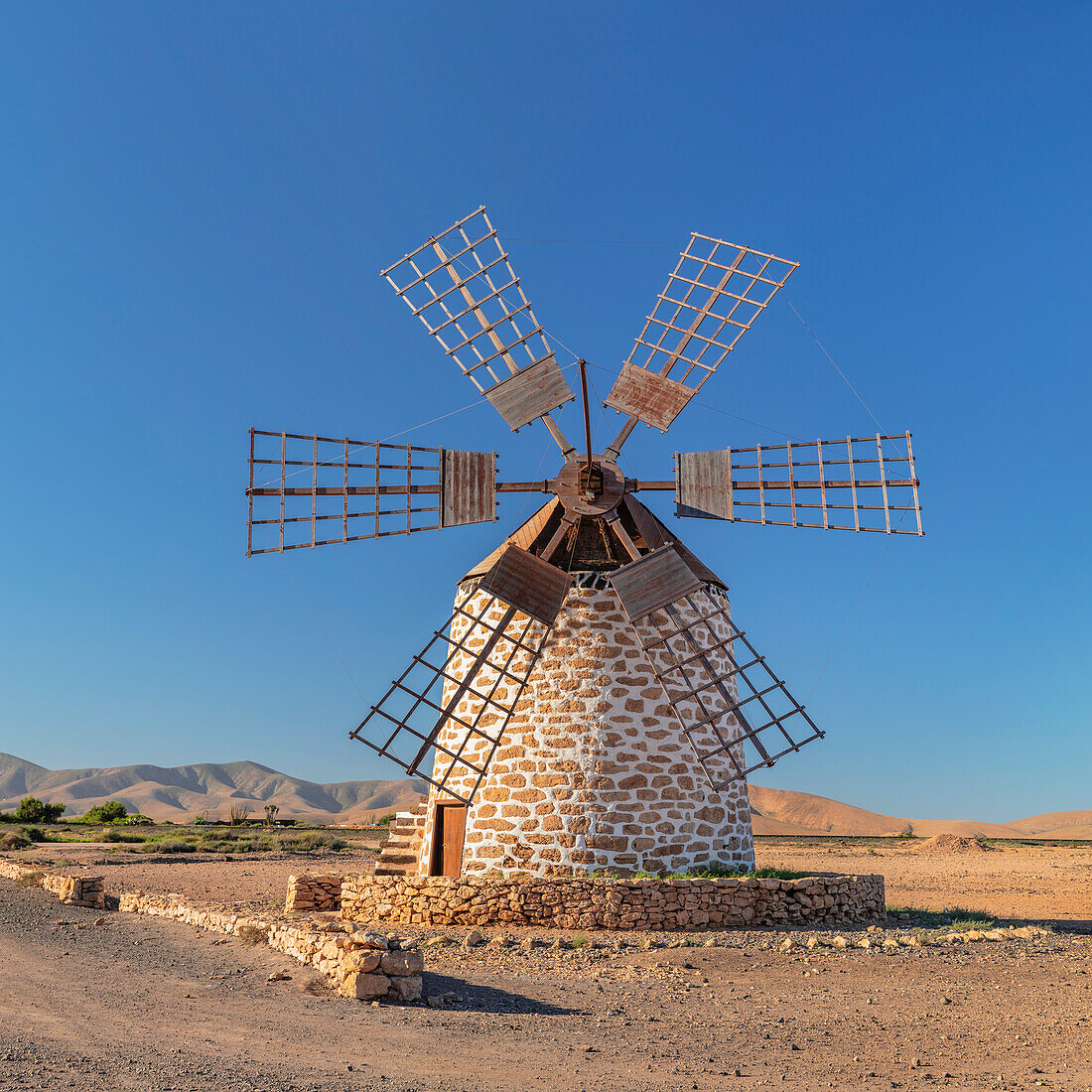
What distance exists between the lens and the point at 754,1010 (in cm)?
644

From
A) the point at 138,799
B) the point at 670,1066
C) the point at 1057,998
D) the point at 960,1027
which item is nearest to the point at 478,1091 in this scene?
the point at 670,1066

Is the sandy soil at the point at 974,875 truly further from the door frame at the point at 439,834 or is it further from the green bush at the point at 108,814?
the green bush at the point at 108,814

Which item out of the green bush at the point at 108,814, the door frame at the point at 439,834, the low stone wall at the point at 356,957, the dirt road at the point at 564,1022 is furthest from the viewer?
the green bush at the point at 108,814

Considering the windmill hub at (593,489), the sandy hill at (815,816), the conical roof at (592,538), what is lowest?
the sandy hill at (815,816)

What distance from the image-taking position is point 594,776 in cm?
1023

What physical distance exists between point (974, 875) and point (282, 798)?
84.7 meters

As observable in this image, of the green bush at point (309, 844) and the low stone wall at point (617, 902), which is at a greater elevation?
the low stone wall at point (617, 902)

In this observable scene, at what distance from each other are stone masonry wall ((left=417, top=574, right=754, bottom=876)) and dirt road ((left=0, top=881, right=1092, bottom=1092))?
1.86m

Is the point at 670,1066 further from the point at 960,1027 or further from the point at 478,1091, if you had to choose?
the point at 960,1027

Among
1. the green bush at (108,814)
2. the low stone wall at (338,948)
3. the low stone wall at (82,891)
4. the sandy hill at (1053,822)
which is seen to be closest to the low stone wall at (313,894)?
the low stone wall at (338,948)

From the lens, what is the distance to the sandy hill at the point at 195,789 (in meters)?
88.4

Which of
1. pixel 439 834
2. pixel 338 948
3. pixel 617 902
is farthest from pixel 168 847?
pixel 338 948

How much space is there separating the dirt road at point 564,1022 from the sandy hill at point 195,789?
3173 inches

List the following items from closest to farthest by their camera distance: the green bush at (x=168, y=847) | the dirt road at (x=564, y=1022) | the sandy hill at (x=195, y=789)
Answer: the dirt road at (x=564, y=1022) → the green bush at (x=168, y=847) → the sandy hill at (x=195, y=789)
